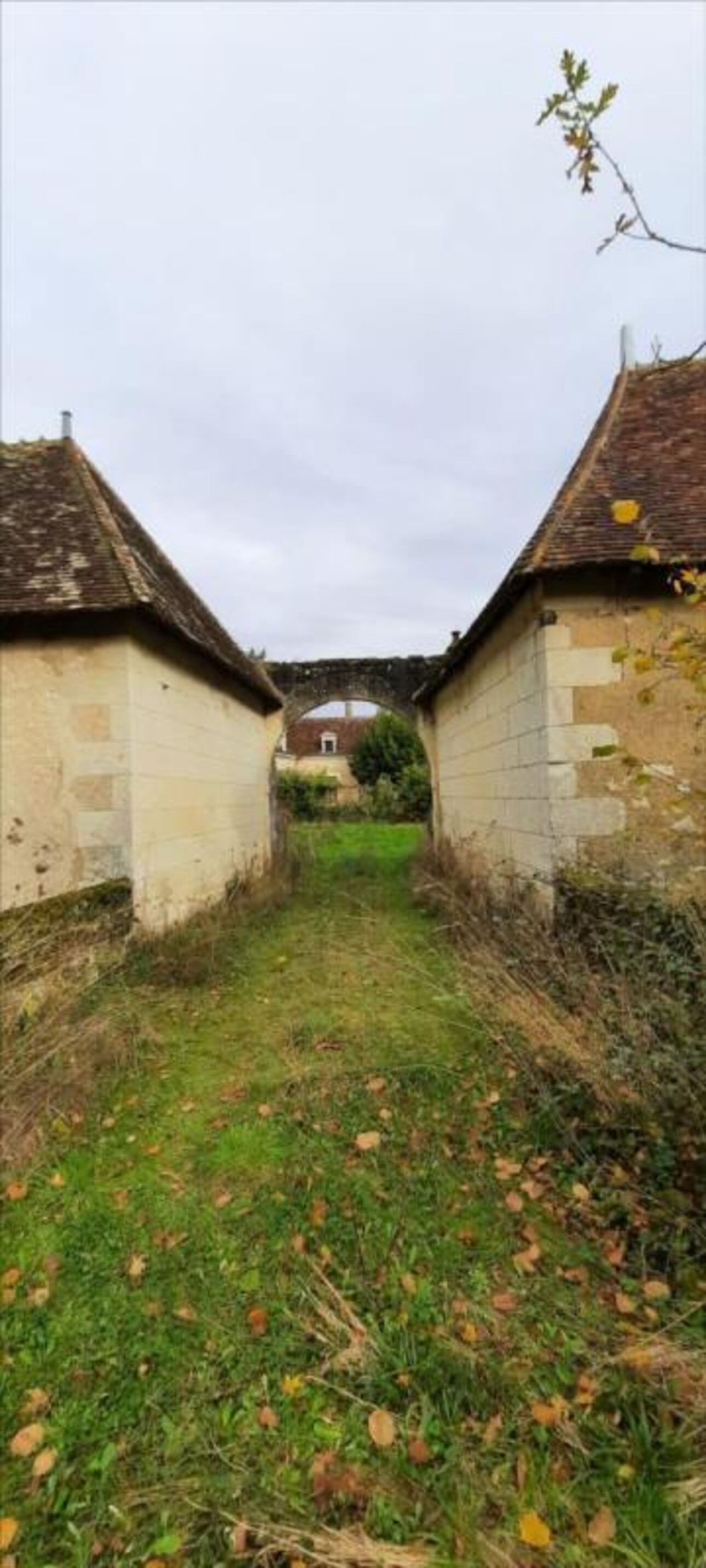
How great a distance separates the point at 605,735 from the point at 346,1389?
460 cm

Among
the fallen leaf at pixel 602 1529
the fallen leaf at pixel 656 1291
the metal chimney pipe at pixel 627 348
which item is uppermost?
the metal chimney pipe at pixel 627 348

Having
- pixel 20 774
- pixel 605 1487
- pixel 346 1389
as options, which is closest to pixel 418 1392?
pixel 346 1389

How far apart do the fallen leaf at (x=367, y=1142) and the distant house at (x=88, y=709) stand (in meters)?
3.65

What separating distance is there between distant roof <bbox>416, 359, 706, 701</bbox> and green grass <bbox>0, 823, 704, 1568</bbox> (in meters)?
3.56

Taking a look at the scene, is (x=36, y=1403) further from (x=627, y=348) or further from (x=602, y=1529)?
(x=627, y=348)

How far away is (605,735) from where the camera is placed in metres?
5.63

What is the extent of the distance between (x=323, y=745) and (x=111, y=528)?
32.3m

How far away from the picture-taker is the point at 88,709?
21.1 ft

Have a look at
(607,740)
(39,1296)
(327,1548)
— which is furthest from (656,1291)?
(607,740)

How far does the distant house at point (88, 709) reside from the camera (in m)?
6.36

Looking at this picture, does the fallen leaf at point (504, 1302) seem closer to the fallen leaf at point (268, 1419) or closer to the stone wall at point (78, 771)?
the fallen leaf at point (268, 1419)

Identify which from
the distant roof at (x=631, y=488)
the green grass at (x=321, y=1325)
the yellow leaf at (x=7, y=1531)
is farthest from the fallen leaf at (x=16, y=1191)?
the distant roof at (x=631, y=488)

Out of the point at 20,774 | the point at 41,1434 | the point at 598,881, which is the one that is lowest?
the point at 41,1434

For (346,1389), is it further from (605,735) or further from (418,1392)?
(605,735)
